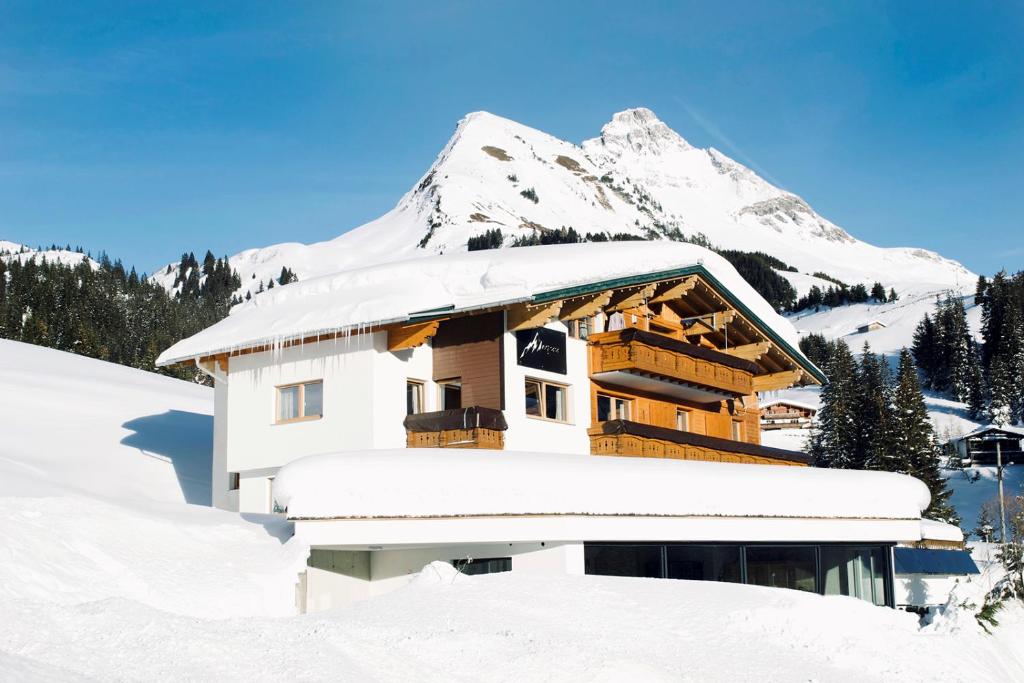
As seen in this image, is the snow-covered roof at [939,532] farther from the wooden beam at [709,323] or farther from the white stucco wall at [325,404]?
the white stucco wall at [325,404]

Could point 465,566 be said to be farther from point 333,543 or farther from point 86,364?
point 86,364

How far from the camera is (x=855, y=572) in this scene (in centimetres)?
2319

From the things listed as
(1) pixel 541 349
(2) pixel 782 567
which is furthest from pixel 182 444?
(2) pixel 782 567

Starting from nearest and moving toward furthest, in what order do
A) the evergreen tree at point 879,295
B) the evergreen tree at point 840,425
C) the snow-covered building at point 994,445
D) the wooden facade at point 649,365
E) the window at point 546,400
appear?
the wooden facade at point 649,365 < the window at point 546,400 < the snow-covered building at point 994,445 < the evergreen tree at point 840,425 < the evergreen tree at point 879,295

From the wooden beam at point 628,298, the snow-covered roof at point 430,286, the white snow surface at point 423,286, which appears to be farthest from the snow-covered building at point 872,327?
the wooden beam at point 628,298

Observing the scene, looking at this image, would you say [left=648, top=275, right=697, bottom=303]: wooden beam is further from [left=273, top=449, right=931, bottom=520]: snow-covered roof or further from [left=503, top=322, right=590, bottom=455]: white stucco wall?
[left=273, top=449, right=931, bottom=520]: snow-covered roof

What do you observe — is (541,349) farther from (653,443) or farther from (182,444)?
(182,444)

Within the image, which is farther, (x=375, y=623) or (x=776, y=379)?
(x=776, y=379)

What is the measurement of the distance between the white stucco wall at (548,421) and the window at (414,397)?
2215 millimetres

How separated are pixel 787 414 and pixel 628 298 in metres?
79.8

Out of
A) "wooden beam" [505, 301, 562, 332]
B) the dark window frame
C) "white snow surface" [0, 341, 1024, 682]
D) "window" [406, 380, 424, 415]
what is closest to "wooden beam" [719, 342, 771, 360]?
"wooden beam" [505, 301, 562, 332]

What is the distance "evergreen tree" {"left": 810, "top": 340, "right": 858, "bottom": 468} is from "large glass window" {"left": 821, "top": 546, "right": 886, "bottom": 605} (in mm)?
41386

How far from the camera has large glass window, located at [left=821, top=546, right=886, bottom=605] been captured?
22656 millimetres

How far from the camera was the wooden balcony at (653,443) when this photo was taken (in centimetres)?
2788
